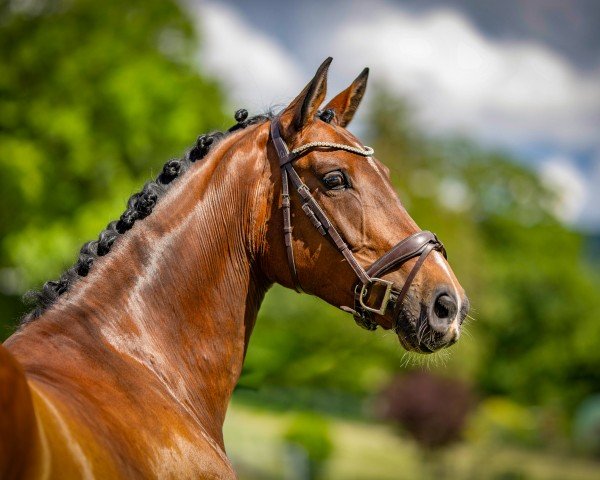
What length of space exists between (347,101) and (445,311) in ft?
4.43

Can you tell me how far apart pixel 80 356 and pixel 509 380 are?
4745cm

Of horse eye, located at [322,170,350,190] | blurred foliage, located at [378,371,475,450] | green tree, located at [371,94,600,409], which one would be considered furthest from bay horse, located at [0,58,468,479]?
green tree, located at [371,94,600,409]

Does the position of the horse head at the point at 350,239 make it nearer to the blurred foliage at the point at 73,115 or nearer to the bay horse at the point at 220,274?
the bay horse at the point at 220,274

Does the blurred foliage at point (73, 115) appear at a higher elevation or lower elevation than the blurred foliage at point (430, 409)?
higher

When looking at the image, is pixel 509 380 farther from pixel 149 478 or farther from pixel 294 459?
pixel 149 478

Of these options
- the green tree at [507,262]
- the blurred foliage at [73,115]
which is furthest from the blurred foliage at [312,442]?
the green tree at [507,262]

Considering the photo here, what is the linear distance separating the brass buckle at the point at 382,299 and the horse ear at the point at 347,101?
988mm

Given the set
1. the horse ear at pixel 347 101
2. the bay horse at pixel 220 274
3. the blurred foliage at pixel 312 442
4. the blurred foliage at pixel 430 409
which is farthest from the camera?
the blurred foliage at pixel 430 409

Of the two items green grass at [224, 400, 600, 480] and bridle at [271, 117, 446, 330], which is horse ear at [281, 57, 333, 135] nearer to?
bridle at [271, 117, 446, 330]

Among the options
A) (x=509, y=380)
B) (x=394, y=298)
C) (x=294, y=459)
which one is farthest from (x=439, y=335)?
(x=509, y=380)

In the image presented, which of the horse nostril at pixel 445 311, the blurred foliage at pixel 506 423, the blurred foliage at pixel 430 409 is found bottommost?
the horse nostril at pixel 445 311

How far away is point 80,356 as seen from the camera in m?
3.22

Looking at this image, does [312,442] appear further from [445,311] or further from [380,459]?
[445,311]

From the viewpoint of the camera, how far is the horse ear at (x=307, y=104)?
148 inches
